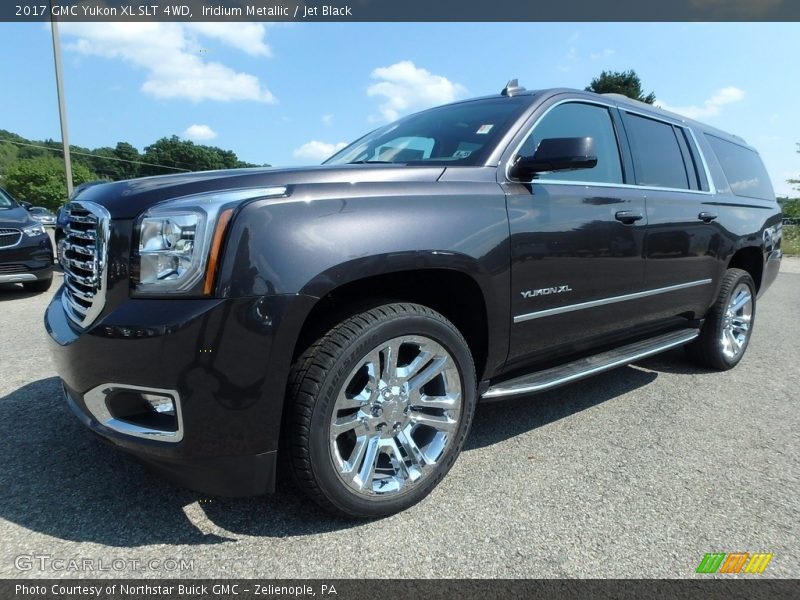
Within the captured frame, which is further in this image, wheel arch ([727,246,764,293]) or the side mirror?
wheel arch ([727,246,764,293])

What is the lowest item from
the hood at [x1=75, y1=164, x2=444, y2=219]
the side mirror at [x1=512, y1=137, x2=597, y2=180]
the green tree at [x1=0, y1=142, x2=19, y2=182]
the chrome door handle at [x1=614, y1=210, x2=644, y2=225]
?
the chrome door handle at [x1=614, y1=210, x2=644, y2=225]

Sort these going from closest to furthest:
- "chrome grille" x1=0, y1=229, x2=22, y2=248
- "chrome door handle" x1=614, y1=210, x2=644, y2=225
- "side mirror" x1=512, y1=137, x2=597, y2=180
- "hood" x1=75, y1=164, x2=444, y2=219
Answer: "hood" x1=75, y1=164, x2=444, y2=219
"side mirror" x1=512, y1=137, x2=597, y2=180
"chrome door handle" x1=614, y1=210, x2=644, y2=225
"chrome grille" x1=0, y1=229, x2=22, y2=248

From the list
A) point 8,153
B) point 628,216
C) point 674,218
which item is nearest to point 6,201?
point 628,216

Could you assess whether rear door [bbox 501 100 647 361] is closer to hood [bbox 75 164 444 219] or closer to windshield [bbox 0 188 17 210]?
hood [bbox 75 164 444 219]

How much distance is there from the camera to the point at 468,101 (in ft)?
10.6

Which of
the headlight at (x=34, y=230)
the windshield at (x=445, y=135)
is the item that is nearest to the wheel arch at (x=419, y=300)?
the windshield at (x=445, y=135)

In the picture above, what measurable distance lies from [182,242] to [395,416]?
1.05 m

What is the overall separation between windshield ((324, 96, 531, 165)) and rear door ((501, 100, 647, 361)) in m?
0.17

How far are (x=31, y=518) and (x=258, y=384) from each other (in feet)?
3.69

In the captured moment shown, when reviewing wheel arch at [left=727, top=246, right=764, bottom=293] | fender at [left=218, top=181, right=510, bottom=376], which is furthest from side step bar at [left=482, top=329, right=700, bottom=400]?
wheel arch at [left=727, top=246, right=764, bottom=293]

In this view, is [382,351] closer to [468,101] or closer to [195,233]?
[195,233]

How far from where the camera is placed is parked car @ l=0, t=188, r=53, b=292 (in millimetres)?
6590

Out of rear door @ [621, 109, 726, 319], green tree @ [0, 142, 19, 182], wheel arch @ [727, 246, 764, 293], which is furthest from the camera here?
green tree @ [0, 142, 19, 182]

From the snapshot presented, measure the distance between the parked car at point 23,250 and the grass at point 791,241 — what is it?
77.5 ft
